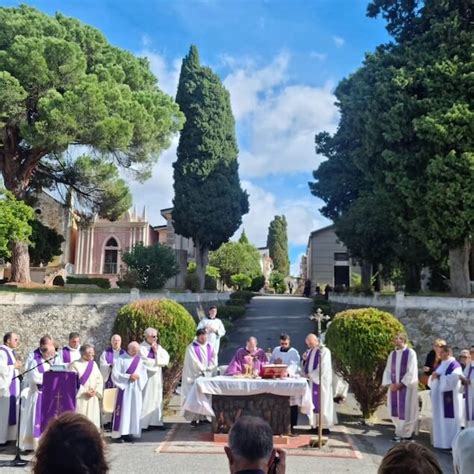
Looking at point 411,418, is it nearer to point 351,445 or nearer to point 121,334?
point 351,445

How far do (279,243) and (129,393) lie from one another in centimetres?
6607

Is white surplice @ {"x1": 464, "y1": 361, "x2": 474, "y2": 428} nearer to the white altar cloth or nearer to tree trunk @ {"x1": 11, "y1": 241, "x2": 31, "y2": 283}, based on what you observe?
the white altar cloth

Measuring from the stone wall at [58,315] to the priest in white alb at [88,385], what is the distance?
9210 mm

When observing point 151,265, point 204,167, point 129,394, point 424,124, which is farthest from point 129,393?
point 204,167

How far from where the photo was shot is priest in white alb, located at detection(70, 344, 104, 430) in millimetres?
8887

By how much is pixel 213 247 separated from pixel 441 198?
1620 cm

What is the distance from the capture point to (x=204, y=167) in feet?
96.4

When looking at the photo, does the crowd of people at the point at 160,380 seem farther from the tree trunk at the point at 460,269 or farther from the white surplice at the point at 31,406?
the tree trunk at the point at 460,269

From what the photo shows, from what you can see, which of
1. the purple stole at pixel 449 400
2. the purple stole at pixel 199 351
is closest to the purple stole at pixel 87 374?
the purple stole at pixel 199 351

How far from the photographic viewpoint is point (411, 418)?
970 centimetres

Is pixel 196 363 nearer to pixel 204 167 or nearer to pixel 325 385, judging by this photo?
pixel 325 385

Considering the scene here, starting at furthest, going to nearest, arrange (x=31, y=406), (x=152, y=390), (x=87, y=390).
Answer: (x=152, y=390) → (x=87, y=390) → (x=31, y=406)

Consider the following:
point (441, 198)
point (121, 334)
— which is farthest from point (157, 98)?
point (121, 334)

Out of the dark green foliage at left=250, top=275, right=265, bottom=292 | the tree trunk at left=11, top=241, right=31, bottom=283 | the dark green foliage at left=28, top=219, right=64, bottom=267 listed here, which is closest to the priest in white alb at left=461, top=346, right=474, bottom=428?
the tree trunk at left=11, top=241, right=31, bottom=283
